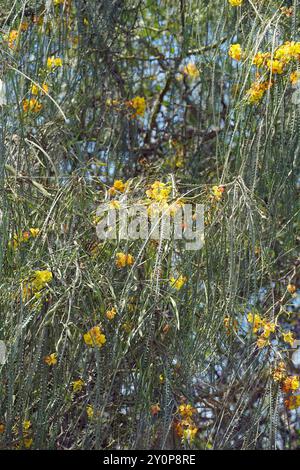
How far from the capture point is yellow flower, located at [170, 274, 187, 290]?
162cm

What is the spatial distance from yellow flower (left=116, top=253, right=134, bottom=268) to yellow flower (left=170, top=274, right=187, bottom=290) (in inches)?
3.1

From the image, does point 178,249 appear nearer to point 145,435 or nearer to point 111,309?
point 111,309

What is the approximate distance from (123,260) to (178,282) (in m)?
0.11

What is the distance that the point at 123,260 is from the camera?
1.66m

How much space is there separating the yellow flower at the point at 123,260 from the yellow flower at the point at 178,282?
80 millimetres

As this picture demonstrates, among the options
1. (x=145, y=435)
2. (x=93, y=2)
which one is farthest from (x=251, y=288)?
(x=93, y=2)

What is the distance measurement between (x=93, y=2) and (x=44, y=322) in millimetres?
772

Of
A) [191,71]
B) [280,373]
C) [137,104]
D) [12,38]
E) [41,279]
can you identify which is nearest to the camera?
[41,279]

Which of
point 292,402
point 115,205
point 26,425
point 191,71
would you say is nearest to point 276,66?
point 115,205

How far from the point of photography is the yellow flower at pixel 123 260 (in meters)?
1.66

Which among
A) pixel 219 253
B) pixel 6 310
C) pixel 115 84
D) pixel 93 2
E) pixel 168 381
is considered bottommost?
pixel 168 381

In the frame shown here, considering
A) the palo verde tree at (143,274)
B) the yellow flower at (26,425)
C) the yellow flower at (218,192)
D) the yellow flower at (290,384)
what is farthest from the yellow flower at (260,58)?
the yellow flower at (26,425)

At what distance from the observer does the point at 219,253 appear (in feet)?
5.36

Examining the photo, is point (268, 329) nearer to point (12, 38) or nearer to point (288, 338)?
point (288, 338)
